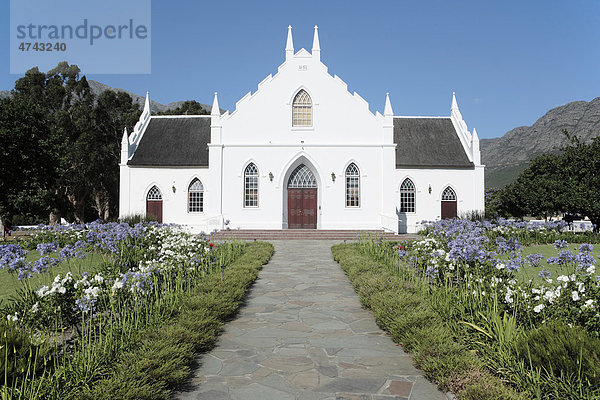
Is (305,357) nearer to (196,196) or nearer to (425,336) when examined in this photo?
(425,336)

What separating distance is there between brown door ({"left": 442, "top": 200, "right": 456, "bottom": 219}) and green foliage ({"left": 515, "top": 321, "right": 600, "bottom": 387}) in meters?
26.7

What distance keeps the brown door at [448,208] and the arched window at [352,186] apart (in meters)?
7.77

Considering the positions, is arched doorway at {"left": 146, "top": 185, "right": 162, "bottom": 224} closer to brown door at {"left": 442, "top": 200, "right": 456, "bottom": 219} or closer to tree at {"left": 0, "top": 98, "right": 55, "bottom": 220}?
tree at {"left": 0, "top": 98, "right": 55, "bottom": 220}

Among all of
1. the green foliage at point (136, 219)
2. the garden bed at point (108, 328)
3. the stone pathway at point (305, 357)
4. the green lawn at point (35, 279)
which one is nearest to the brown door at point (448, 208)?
the green foliage at point (136, 219)

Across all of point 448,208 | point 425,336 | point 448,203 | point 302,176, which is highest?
point 302,176

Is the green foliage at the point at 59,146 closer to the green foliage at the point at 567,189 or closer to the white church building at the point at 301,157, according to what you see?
the white church building at the point at 301,157

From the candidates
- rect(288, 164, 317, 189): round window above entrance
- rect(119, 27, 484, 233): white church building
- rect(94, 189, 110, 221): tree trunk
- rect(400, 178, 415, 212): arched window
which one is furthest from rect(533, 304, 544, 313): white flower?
rect(94, 189, 110, 221): tree trunk

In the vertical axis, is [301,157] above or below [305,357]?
above

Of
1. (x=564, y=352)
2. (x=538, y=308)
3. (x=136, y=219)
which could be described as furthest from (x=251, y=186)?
(x=564, y=352)

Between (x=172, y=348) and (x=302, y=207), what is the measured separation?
72.8ft

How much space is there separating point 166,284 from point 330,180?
1915 centimetres

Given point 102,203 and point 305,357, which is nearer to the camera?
point 305,357

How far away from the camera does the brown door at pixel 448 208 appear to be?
99.3 ft

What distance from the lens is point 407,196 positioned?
100ft
